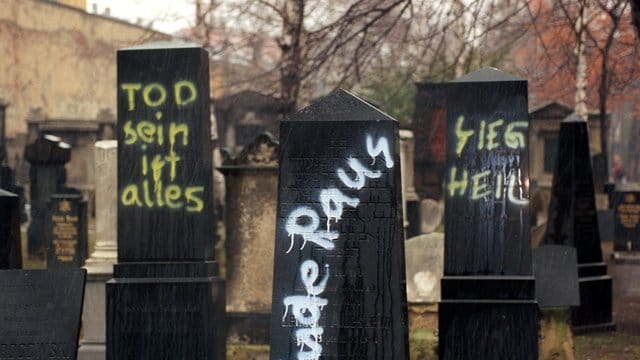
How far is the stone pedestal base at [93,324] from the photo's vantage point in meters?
12.0

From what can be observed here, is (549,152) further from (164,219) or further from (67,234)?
(164,219)

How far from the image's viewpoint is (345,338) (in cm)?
724

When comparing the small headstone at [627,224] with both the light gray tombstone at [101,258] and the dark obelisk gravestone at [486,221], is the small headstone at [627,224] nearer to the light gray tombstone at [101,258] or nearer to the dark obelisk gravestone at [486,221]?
the light gray tombstone at [101,258]

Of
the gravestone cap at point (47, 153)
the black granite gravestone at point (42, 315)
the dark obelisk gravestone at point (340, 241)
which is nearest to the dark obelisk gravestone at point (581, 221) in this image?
the dark obelisk gravestone at point (340, 241)

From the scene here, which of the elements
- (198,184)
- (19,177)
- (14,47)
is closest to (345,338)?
(198,184)

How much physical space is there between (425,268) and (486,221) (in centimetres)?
381

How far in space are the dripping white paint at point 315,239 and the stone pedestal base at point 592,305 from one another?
723 cm

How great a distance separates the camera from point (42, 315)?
793 cm

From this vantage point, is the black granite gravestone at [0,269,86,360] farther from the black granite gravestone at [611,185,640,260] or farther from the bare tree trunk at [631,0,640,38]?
the black granite gravestone at [611,185,640,260]

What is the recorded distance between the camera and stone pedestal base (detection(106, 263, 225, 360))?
860 cm

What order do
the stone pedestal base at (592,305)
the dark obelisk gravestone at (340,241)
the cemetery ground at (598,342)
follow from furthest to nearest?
the stone pedestal base at (592,305) → the cemetery ground at (598,342) → the dark obelisk gravestone at (340,241)

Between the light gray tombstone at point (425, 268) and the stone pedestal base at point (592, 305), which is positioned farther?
the stone pedestal base at point (592, 305)

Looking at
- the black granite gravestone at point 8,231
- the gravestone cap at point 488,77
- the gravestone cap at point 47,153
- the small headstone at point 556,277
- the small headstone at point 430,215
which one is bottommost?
the small headstone at point 556,277

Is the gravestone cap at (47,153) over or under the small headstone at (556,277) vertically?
over
